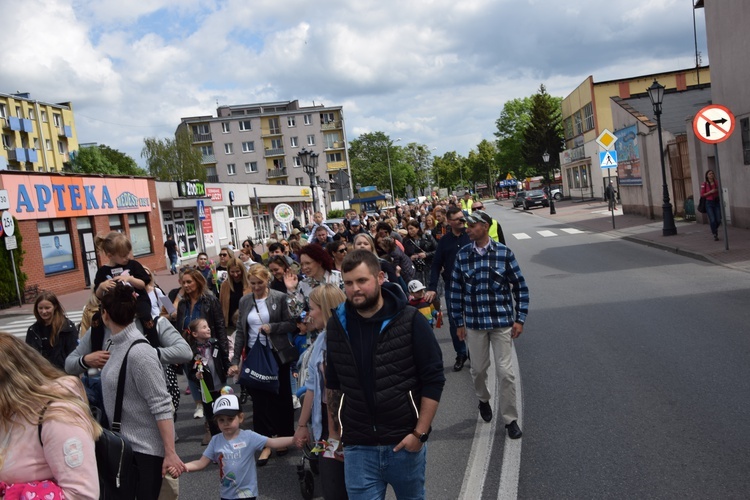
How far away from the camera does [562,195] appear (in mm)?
75812

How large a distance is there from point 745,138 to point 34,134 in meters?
67.0

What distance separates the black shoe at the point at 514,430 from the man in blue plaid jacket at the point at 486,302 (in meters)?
0.06

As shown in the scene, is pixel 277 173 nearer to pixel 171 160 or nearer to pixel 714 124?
pixel 171 160

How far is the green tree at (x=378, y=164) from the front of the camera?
404ft

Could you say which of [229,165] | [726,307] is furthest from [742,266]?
[229,165]

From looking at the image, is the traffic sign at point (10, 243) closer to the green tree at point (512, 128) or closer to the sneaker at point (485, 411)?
the sneaker at point (485, 411)

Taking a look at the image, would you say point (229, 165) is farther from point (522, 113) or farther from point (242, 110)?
point (522, 113)

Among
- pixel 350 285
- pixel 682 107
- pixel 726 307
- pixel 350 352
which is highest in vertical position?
pixel 682 107

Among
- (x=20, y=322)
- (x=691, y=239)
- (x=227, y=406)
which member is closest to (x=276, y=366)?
(x=227, y=406)

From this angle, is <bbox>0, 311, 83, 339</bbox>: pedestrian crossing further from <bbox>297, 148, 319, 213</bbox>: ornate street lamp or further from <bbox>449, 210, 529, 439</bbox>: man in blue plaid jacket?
<bbox>449, 210, 529, 439</bbox>: man in blue plaid jacket

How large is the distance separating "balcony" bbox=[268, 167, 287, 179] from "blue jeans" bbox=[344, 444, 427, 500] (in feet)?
320

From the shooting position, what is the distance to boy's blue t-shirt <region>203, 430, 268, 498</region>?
15.4ft

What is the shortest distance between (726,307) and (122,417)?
30.7 feet

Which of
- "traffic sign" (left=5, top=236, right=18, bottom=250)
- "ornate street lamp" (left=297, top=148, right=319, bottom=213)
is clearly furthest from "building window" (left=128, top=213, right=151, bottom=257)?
"traffic sign" (left=5, top=236, right=18, bottom=250)
